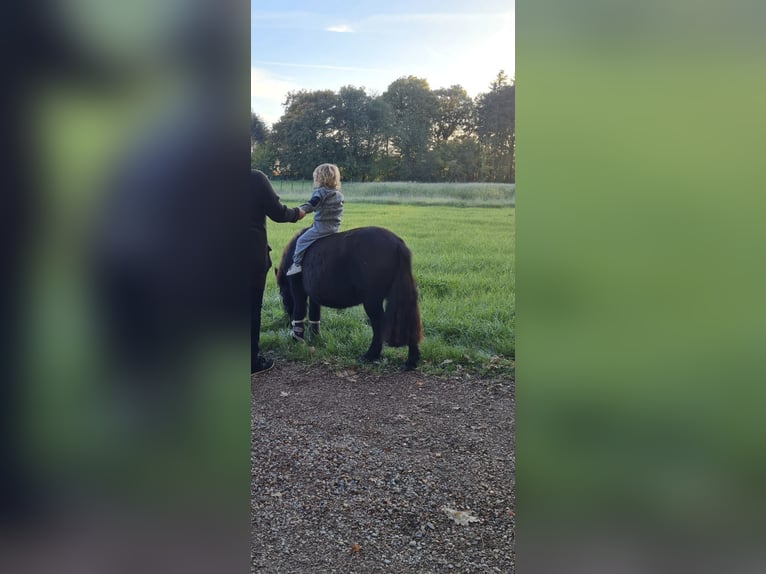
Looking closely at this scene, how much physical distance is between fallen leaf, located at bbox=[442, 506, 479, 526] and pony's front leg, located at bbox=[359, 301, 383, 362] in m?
1.94

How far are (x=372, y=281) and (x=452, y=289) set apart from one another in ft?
2.18

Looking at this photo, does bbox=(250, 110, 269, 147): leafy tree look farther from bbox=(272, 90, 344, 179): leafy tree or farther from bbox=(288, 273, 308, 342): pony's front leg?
bbox=(288, 273, 308, 342): pony's front leg

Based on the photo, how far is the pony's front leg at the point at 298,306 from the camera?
15.2ft

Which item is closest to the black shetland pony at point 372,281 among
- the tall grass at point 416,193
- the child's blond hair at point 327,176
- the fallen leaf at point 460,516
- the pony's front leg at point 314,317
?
the pony's front leg at point 314,317

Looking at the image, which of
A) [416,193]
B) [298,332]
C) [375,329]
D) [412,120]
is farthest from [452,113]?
[298,332]

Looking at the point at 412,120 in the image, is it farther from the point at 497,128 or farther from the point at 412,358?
the point at 412,358

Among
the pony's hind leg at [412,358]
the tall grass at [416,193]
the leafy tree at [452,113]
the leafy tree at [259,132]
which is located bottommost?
the pony's hind leg at [412,358]

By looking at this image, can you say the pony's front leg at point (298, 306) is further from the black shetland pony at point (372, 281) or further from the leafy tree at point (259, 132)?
the leafy tree at point (259, 132)

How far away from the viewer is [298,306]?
4.67m

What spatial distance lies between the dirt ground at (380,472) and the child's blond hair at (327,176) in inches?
56.9
